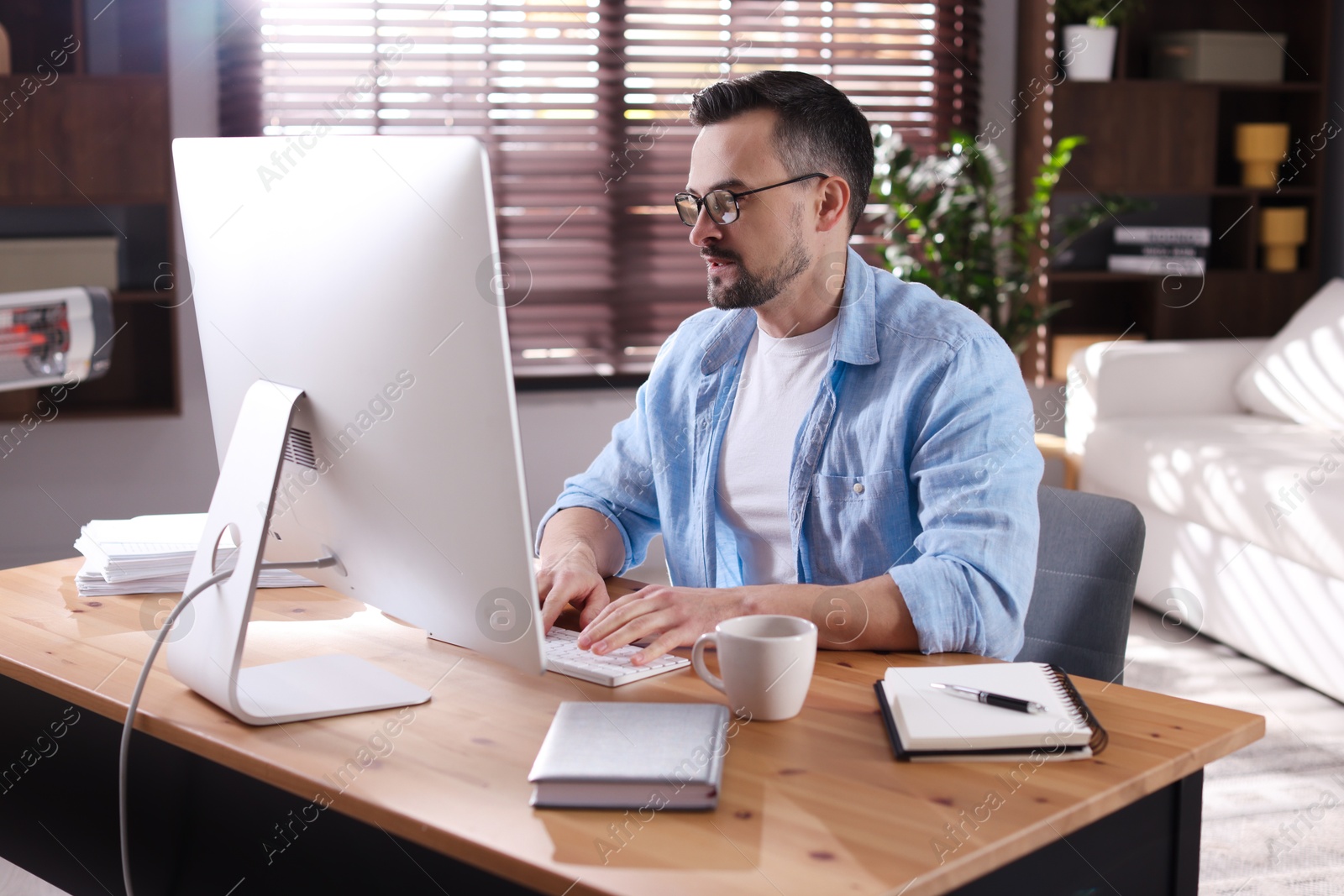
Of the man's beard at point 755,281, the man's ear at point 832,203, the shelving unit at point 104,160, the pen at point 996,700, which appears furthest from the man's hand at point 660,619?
the shelving unit at point 104,160

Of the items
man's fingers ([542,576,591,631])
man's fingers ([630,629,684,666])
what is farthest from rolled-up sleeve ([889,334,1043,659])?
man's fingers ([542,576,591,631])

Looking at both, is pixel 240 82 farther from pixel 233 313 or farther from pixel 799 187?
pixel 233 313

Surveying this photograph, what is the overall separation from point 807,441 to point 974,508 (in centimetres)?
29

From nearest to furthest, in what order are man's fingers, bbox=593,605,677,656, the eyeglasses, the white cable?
the white cable < man's fingers, bbox=593,605,677,656 < the eyeglasses

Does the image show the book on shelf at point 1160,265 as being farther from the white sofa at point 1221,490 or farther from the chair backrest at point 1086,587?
the chair backrest at point 1086,587

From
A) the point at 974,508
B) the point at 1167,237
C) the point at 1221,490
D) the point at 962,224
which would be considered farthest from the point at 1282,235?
the point at 974,508

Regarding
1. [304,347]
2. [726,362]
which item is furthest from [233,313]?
[726,362]

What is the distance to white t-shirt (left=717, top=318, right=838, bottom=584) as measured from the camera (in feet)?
5.24

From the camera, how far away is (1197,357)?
12.5ft

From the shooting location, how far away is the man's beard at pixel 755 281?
1613mm

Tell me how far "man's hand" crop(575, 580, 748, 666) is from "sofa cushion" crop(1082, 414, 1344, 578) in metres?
1.97

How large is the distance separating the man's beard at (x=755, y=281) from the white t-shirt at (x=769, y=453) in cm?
8

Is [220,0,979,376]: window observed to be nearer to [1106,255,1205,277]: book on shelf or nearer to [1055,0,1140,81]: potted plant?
[1055,0,1140,81]: potted plant

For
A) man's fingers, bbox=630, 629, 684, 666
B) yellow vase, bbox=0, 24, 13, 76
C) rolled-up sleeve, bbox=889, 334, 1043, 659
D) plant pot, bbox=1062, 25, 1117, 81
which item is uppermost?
plant pot, bbox=1062, 25, 1117, 81
